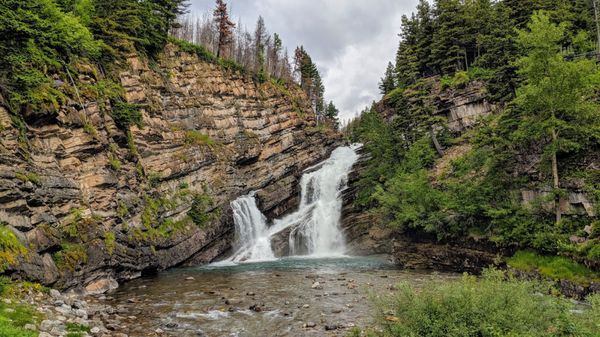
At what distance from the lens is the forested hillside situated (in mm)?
19859

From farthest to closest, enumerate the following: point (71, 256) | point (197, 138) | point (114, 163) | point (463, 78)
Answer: point (463, 78)
point (197, 138)
point (114, 163)
point (71, 256)

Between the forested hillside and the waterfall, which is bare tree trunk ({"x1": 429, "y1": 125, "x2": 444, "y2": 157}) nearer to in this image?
the forested hillside

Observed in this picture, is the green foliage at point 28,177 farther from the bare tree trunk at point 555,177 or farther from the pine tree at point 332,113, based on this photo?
the pine tree at point 332,113

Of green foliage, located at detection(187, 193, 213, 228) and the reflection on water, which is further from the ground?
green foliage, located at detection(187, 193, 213, 228)

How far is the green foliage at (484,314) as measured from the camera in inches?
319

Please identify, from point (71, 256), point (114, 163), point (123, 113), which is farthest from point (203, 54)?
point (71, 256)

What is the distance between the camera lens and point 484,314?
8375mm

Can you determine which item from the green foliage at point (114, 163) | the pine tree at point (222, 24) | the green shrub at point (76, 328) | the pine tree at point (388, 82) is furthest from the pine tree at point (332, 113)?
the green shrub at point (76, 328)

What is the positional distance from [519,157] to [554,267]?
8300 mm

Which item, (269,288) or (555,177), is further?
(269,288)

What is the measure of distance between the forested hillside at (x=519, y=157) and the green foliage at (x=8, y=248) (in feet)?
81.1

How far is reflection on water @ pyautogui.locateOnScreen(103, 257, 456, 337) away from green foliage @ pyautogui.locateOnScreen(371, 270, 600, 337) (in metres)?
1.52

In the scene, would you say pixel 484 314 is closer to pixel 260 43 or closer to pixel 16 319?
pixel 16 319

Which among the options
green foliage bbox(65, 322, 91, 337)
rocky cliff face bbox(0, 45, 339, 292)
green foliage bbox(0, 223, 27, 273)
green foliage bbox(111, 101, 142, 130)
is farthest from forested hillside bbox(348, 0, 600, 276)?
green foliage bbox(0, 223, 27, 273)
